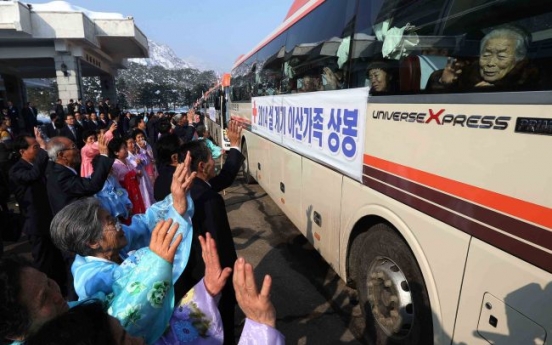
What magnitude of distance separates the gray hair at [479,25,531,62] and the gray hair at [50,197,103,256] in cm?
238

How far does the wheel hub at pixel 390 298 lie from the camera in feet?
8.40

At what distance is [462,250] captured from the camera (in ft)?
6.40

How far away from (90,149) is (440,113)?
4295 millimetres

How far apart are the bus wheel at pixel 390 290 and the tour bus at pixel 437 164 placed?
11 mm

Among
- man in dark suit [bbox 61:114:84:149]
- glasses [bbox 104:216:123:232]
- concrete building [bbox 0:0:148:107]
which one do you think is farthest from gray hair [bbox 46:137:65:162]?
concrete building [bbox 0:0:148:107]

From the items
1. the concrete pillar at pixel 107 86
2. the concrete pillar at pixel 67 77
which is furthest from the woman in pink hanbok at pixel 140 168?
the concrete pillar at pixel 107 86

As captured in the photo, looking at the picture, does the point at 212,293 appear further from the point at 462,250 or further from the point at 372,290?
the point at 372,290

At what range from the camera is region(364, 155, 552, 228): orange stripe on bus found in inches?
60.4

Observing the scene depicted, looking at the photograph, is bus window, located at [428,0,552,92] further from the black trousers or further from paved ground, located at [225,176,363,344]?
the black trousers

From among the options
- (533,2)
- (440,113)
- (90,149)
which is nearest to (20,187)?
(90,149)

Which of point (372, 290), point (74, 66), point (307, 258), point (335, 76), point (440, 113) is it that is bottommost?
point (307, 258)

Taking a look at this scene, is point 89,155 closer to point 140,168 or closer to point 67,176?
point 140,168

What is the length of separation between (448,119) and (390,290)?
4.72 feet

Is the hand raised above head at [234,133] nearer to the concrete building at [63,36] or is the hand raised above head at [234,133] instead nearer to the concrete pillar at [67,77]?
the concrete building at [63,36]
